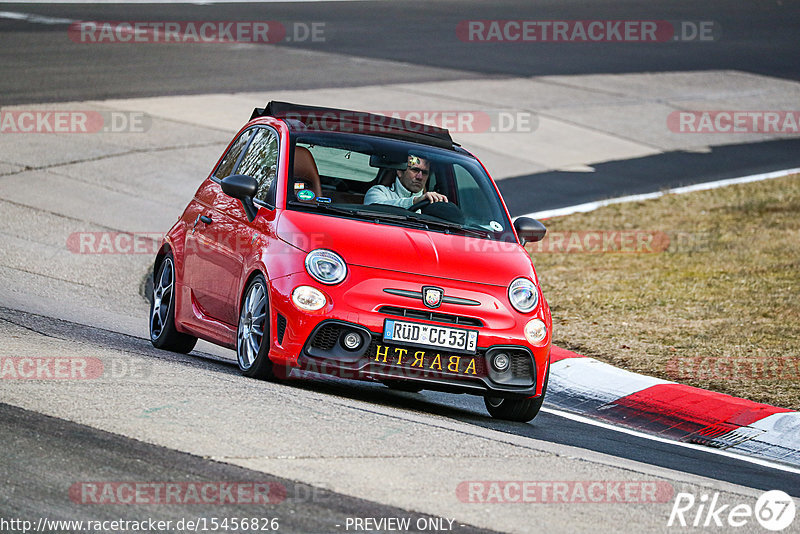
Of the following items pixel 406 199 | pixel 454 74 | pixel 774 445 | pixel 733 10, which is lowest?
pixel 774 445

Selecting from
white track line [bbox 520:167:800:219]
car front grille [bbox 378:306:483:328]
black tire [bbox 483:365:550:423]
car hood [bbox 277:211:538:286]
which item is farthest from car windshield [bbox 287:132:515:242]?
white track line [bbox 520:167:800:219]

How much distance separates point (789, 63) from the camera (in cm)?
3153

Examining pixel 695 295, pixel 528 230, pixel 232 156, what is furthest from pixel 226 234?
pixel 695 295

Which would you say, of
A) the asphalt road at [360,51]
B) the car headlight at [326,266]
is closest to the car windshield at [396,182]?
the car headlight at [326,266]

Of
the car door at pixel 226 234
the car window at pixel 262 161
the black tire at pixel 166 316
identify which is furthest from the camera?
the black tire at pixel 166 316

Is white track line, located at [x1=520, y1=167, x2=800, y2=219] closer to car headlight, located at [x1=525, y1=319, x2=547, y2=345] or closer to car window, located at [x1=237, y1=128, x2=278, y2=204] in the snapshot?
car window, located at [x1=237, y1=128, x2=278, y2=204]

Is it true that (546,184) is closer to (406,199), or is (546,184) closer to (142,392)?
(406,199)

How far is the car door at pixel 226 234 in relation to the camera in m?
8.36

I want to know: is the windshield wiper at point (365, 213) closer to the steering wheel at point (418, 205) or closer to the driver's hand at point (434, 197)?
the steering wheel at point (418, 205)

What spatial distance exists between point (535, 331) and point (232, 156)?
2906 millimetres

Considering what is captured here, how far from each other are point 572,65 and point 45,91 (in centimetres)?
1282

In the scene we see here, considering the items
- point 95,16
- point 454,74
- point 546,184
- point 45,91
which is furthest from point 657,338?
point 95,16

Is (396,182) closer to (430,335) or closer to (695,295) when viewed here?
(430,335)

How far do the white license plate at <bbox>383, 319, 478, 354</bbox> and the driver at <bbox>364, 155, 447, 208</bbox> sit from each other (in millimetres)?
1344
